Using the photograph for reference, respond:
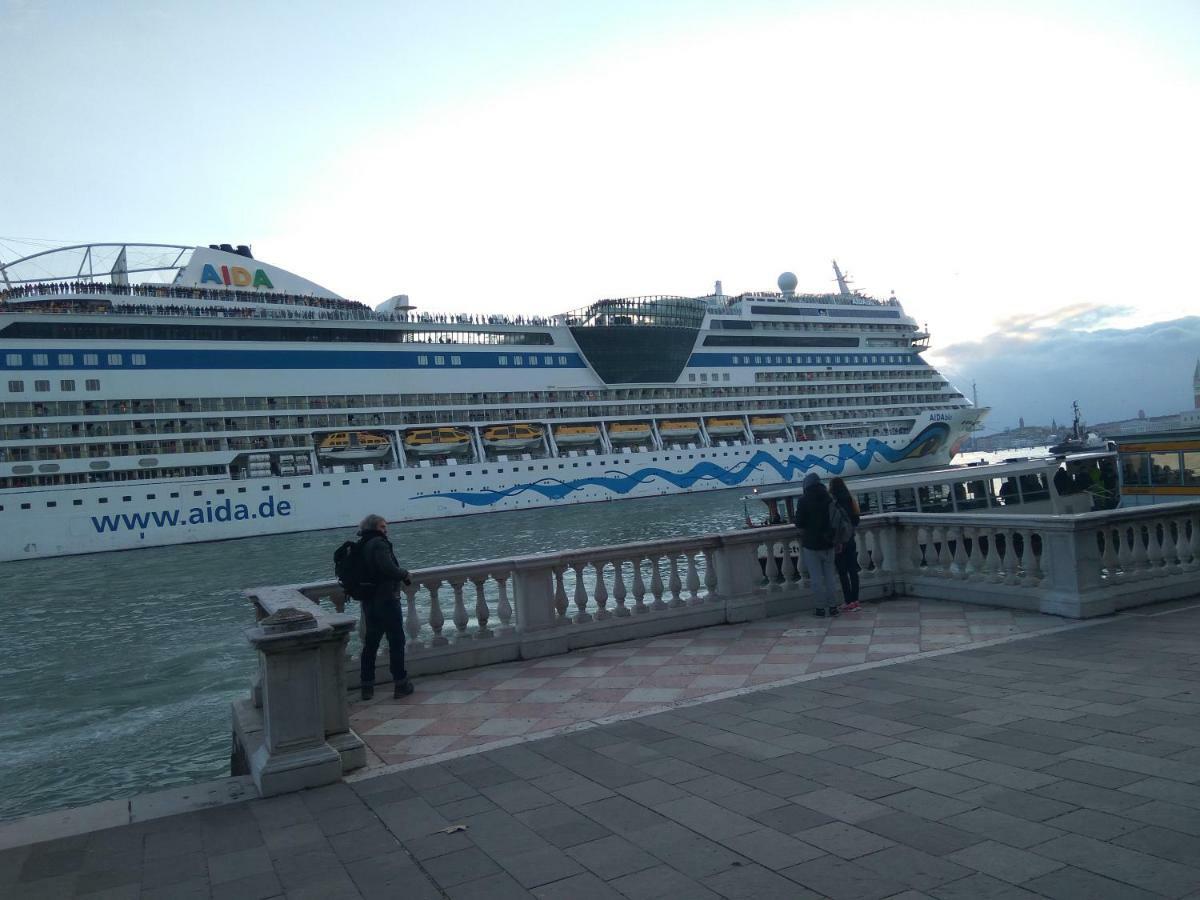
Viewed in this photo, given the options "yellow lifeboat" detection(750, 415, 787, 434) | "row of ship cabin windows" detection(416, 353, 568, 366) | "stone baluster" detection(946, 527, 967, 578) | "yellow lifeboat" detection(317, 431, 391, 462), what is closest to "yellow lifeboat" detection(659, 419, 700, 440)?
"yellow lifeboat" detection(750, 415, 787, 434)

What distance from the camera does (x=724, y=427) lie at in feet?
197

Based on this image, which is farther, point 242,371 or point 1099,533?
point 242,371

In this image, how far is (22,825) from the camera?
14.3 ft

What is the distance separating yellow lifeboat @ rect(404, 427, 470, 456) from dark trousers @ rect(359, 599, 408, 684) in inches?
1682

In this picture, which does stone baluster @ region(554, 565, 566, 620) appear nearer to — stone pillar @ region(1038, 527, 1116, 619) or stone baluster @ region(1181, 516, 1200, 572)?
stone pillar @ region(1038, 527, 1116, 619)

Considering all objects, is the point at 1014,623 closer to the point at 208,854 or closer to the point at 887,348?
the point at 208,854

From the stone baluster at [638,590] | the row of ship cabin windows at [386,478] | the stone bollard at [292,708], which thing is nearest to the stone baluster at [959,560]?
the stone baluster at [638,590]

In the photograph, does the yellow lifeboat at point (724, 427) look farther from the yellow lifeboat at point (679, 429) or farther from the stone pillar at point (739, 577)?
the stone pillar at point (739, 577)

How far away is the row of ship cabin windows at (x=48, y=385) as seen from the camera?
129 feet

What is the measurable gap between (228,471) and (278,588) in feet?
131

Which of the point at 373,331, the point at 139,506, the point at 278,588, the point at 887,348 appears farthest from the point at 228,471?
the point at 887,348

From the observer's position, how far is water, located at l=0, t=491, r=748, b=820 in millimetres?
8711

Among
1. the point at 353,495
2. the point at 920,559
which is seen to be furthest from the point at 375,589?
the point at 353,495

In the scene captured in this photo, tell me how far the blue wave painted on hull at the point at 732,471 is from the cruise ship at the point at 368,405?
14 cm
